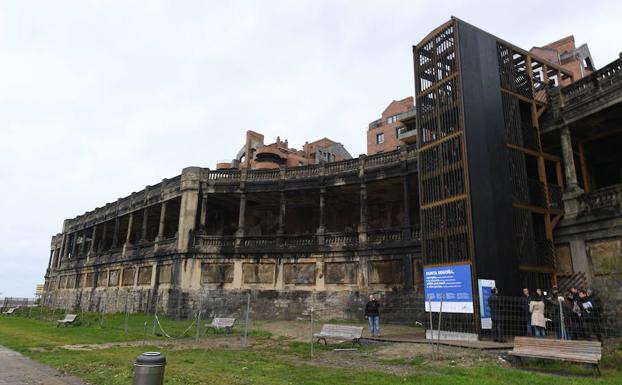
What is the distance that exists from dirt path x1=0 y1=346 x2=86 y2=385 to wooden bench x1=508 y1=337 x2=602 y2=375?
31.3ft

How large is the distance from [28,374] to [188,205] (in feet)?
72.0

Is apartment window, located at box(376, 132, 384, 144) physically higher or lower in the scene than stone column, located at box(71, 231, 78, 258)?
higher

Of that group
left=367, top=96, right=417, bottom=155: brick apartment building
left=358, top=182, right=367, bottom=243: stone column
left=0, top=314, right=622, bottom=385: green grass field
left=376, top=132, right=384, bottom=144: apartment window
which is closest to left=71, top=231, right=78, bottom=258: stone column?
left=358, top=182, right=367, bottom=243: stone column

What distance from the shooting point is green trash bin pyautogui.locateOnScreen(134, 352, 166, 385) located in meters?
5.44

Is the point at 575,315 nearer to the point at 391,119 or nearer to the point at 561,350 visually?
the point at 561,350

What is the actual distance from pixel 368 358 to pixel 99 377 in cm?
680

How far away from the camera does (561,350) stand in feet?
31.3

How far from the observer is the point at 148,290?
102 ft

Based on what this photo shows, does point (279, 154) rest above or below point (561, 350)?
above

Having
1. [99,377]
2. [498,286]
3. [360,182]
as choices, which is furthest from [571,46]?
[99,377]

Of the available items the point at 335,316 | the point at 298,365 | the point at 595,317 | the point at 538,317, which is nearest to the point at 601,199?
the point at 595,317

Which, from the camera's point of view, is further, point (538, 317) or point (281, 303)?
point (281, 303)

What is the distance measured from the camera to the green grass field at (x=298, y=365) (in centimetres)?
865

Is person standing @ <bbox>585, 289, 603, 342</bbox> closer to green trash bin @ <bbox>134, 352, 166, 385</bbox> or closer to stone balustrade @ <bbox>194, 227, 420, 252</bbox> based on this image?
stone balustrade @ <bbox>194, 227, 420, 252</bbox>
